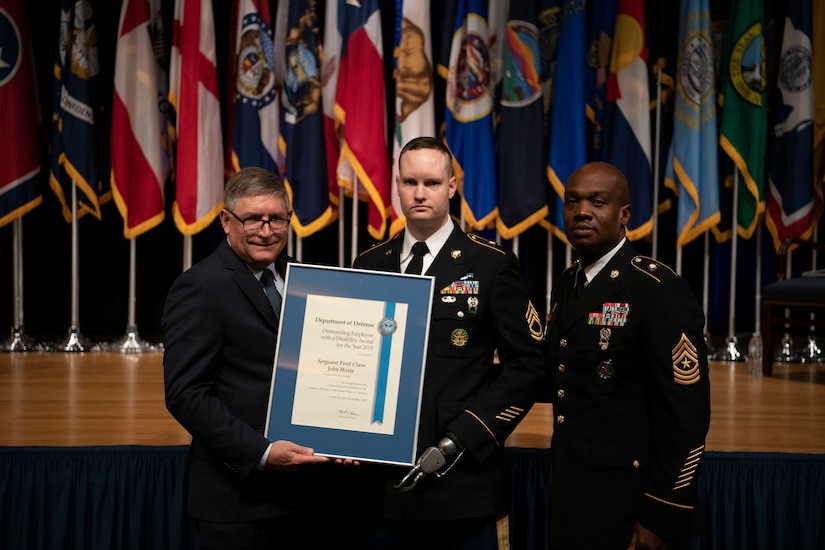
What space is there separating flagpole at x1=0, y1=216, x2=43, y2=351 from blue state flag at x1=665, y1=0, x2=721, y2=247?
4.11m

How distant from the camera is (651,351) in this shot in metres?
2.19

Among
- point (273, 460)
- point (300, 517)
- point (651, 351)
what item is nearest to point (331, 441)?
point (273, 460)

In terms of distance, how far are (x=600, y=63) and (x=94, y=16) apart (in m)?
3.21

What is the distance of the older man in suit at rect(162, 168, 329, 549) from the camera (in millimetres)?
2080

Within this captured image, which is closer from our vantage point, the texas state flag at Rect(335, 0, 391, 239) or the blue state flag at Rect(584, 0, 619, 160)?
the texas state flag at Rect(335, 0, 391, 239)

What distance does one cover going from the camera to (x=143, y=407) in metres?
3.91

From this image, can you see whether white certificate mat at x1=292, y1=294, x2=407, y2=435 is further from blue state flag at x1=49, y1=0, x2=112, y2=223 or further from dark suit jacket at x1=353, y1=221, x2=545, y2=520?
blue state flag at x1=49, y1=0, x2=112, y2=223

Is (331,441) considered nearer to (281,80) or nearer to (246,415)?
(246,415)

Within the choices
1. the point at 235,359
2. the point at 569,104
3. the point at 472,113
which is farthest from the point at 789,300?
the point at 235,359

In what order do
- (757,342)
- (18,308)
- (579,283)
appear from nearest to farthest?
(579,283)
(757,342)
(18,308)

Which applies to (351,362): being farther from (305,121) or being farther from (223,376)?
(305,121)

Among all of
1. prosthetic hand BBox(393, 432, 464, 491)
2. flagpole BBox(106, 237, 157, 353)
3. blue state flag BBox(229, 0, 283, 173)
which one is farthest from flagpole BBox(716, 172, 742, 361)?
prosthetic hand BBox(393, 432, 464, 491)

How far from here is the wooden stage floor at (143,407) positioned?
129 inches

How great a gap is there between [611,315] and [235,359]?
2.95ft
